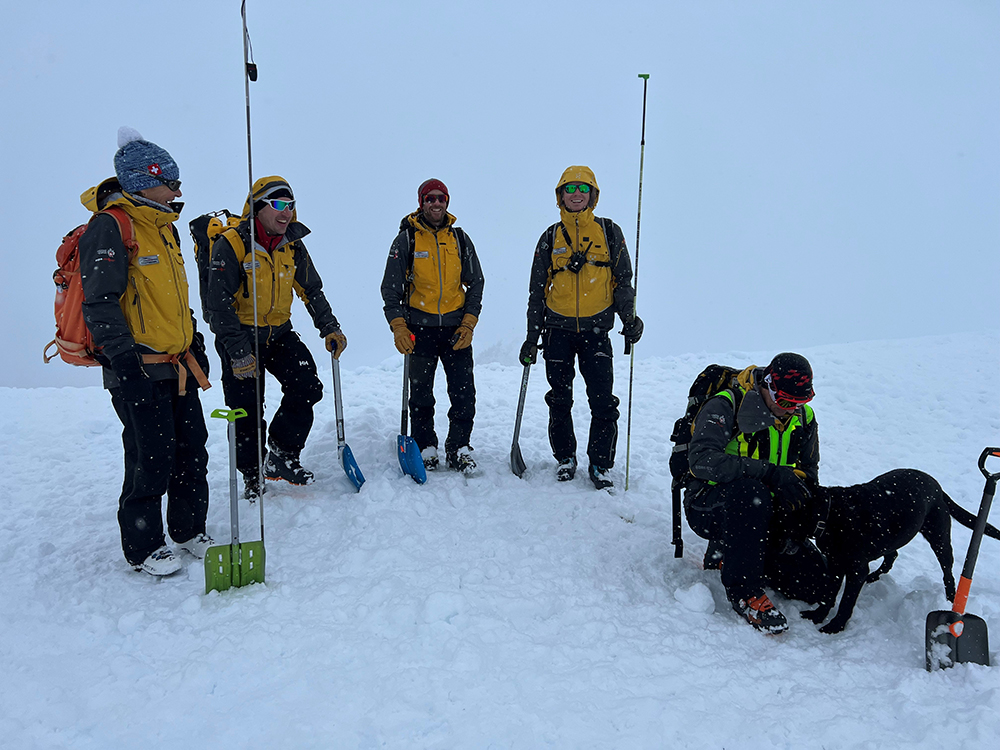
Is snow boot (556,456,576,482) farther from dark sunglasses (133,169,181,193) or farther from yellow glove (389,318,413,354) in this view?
dark sunglasses (133,169,181,193)

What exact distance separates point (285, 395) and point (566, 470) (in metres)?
2.55

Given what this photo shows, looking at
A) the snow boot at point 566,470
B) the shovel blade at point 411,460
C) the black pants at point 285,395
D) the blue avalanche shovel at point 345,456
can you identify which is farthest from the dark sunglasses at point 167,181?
the snow boot at point 566,470

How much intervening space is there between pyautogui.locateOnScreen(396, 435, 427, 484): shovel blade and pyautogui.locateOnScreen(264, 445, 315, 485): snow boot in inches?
30.9

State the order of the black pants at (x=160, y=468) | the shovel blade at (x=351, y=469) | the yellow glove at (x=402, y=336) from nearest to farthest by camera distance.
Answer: the black pants at (x=160, y=468) → the shovel blade at (x=351, y=469) → the yellow glove at (x=402, y=336)

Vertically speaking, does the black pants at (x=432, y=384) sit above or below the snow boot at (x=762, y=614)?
above

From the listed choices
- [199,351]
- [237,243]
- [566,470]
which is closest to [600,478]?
[566,470]

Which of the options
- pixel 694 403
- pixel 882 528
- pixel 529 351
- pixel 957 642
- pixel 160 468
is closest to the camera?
pixel 957 642

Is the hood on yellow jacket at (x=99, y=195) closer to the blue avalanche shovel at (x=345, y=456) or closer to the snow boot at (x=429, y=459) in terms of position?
the blue avalanche shovel at (x=345, y=456)

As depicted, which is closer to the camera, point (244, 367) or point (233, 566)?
point (233, 566)

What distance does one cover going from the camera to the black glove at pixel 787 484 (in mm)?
3578

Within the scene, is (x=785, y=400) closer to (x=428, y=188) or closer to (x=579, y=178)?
(x=579, y=178)

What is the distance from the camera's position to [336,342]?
17.6ft

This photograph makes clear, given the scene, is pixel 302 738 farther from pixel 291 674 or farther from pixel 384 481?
pixel 384 481

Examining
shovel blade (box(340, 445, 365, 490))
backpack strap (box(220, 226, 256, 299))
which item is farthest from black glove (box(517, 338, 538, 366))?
backpack strap (box(220, 226, 256, 299))
